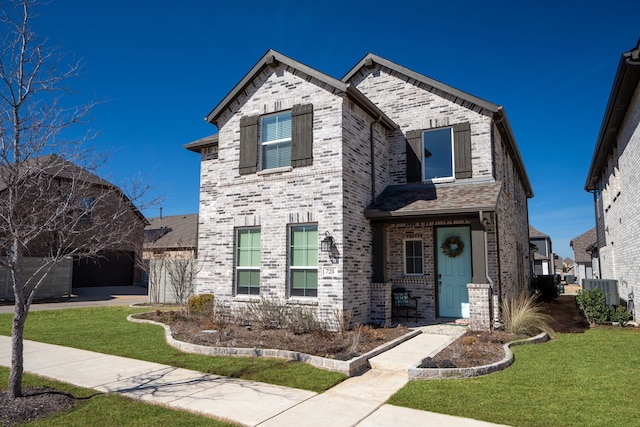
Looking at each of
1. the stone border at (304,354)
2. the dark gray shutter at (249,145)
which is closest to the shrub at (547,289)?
the stone border at (304,354)

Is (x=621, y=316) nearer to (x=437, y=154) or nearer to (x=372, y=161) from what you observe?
(x=437, y=154)

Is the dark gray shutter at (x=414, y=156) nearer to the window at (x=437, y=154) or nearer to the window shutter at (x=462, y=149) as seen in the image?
the window at (x=437, y=154)

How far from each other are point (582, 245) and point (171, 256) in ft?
119

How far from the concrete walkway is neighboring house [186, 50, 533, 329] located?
3.07m

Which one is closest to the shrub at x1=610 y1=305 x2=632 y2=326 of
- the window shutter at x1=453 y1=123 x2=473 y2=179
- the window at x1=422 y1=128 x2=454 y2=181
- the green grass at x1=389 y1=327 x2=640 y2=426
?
the green grass at x1=389 y1=327 x2=640 y2=426

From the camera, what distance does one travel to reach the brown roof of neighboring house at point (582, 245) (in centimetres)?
3884

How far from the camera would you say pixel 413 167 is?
13.2 metres

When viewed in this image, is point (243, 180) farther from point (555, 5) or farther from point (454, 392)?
point (555, 5)

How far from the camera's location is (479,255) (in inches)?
416

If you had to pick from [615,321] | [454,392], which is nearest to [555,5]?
[615,321]

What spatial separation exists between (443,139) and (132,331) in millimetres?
10473

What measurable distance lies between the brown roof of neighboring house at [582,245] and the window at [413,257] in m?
33.0

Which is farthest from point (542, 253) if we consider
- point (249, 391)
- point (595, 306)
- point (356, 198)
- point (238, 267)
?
point (249, 391)

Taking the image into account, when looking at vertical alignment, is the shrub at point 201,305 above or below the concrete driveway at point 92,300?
above
